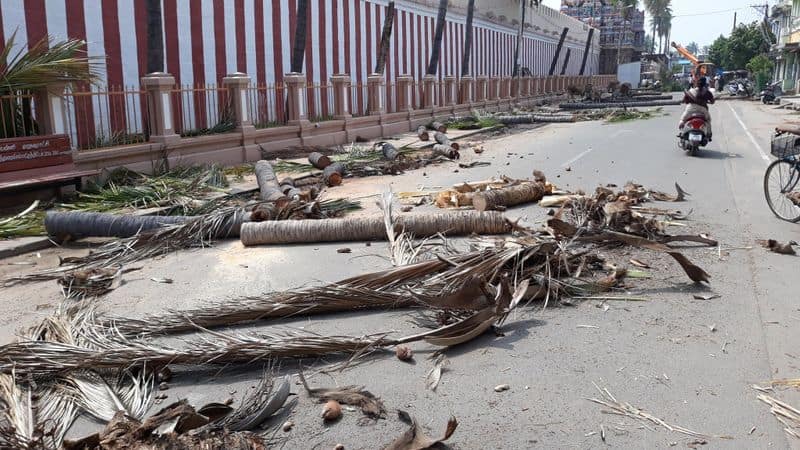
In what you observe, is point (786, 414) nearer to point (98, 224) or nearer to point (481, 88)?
point (98, 224)

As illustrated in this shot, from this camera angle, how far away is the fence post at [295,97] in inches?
739

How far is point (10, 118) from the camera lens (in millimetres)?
10828

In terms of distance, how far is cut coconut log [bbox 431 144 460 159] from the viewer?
16.6 m

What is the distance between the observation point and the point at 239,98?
648 inches

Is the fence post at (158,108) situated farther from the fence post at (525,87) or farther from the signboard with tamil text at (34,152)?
the fence post at (525,87)

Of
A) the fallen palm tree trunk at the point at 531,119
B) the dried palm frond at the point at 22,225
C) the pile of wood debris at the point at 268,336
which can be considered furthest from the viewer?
the fallen palm tree trunk at the point at 531,119

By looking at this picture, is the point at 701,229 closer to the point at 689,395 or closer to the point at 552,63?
the point at 689,395

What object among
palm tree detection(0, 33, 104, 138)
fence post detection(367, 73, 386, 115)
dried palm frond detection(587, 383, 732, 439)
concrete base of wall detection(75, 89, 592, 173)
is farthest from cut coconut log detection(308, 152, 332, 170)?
dried palm frond detection(587, 383, 732, 439)

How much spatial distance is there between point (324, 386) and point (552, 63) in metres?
57.2

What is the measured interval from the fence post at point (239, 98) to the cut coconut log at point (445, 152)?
14.4ft

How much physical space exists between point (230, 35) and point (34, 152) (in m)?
11.0

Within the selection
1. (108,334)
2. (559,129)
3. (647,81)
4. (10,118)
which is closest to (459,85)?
(559,129)

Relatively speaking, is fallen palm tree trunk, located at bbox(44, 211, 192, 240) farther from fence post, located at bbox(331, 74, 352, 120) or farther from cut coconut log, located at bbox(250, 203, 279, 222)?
fence post, located at bbox(331, 74, 352, 120)

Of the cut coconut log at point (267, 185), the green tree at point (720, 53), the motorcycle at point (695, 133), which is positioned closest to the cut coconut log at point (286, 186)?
the cut coconut log at point (267, 185)
